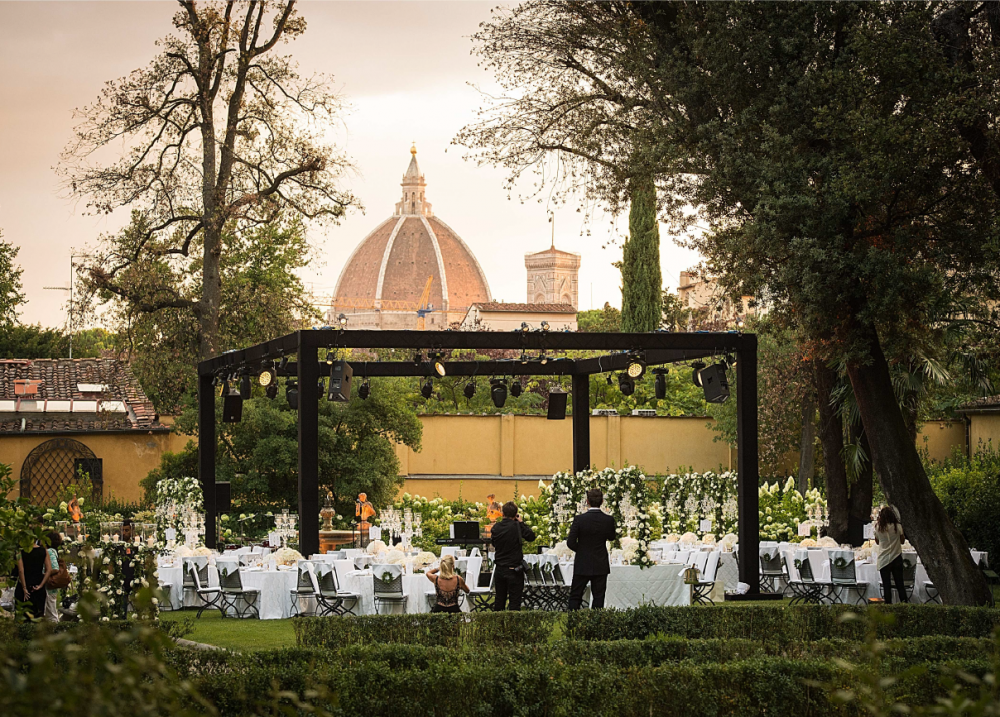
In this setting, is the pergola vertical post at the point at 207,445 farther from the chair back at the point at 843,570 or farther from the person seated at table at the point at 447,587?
the chair back at the point at 843,570

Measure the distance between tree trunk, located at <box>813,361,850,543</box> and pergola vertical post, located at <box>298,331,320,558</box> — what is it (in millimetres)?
7296

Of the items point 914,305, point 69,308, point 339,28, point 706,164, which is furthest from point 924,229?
point 69,308

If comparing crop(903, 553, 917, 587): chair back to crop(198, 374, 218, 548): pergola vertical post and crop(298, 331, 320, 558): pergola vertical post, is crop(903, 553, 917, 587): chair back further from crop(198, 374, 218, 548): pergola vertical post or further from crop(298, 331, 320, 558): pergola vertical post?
crop(198, 374, 218, 548): pergola vertical post

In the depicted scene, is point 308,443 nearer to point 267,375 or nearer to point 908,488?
point 267,375

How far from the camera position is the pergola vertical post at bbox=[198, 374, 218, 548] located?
49.7 feet

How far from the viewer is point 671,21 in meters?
11.2

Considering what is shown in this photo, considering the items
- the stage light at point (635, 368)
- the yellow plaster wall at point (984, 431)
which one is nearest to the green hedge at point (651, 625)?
the stage light at point (635, 368)

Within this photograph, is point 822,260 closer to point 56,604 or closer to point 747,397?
point 747,397

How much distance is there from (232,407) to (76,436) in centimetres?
807

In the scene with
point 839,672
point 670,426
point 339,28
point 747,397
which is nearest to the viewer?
point 839,672

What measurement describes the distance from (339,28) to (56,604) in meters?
11.0

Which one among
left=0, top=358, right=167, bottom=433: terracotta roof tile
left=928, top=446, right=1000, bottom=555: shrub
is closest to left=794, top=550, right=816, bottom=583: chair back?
left=928, top=446, right=1000, bottom=555: shrub

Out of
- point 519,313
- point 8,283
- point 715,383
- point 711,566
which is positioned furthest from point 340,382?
point 519,313

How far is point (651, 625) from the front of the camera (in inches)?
299
